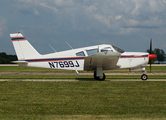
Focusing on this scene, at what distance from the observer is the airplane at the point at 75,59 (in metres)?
13.9

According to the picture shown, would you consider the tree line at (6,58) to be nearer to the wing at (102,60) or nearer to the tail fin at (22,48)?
the tail fin at (22,48)

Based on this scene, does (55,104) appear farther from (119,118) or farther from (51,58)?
(51,58)

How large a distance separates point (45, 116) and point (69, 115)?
671 millimetres

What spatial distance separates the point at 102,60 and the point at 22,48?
5.74 m

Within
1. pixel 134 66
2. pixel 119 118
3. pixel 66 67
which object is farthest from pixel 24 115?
pixel 134 66

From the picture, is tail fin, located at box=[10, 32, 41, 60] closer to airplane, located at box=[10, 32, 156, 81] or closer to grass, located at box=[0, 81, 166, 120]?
airplane, located at box=[10, 32, 156, 81]

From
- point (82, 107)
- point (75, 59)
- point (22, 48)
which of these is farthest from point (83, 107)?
point (22, 48)

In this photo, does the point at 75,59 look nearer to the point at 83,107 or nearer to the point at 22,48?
the point at 22,48

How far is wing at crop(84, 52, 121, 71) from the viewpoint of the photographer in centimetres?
1274

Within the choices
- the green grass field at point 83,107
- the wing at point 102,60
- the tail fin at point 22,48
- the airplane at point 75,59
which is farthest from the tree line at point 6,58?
the green grass field at point 83,107

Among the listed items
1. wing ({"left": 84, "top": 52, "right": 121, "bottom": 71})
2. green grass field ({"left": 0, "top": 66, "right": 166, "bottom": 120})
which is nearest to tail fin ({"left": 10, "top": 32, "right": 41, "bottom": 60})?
wing ({"left": 84, "top": 52, "right": 121, "bottom": 71})

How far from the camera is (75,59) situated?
46.2ft

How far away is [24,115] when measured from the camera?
5719mm

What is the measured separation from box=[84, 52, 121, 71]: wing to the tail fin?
3.68 meters
